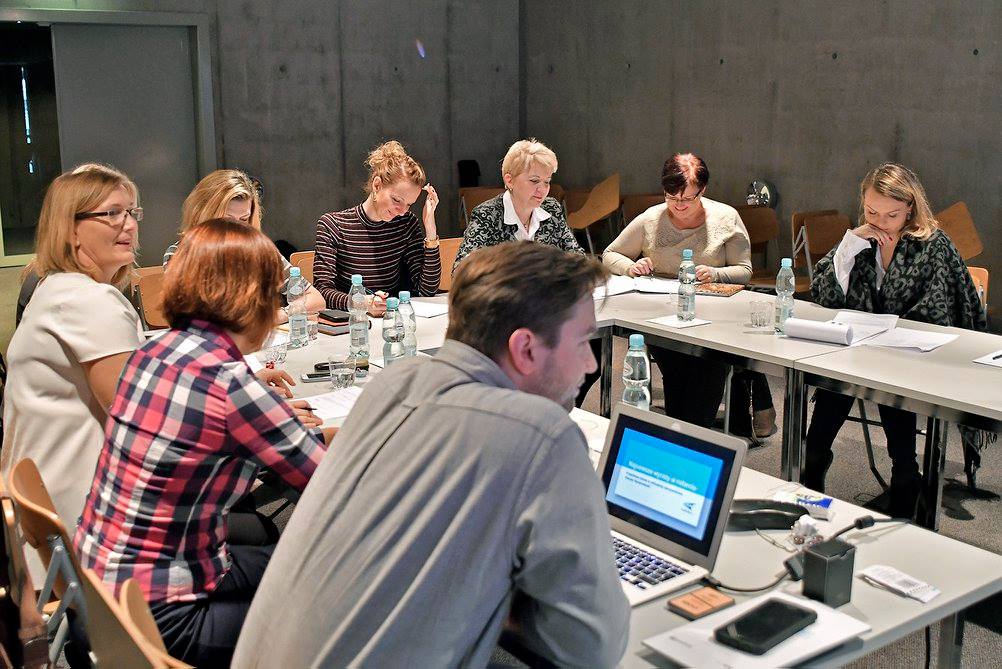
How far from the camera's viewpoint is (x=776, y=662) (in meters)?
1.60

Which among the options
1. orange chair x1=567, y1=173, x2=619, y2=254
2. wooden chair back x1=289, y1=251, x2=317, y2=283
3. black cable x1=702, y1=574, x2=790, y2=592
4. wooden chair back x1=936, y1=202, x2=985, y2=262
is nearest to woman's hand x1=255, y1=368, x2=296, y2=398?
black cable x1=702, y1=574, x2=790, y2=592

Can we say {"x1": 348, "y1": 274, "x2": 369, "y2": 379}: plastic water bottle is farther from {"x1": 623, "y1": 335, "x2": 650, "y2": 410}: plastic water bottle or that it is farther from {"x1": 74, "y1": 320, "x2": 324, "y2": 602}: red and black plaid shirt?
{"x1": 74, "y1": 320, "x2": 324, "y2": 602}: red and black plaid shirt

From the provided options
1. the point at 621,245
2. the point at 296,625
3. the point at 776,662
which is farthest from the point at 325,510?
the point at 621,245

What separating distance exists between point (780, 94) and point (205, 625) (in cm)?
651

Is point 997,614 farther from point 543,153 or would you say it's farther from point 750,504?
point 543,153

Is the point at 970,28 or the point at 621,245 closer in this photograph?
the point at 621,245

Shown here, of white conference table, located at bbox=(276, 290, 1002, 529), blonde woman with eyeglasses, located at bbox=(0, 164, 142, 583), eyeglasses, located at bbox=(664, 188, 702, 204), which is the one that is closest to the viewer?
blonde woman with eyeglasses, located at bbox=(0, 164, 142, 583)

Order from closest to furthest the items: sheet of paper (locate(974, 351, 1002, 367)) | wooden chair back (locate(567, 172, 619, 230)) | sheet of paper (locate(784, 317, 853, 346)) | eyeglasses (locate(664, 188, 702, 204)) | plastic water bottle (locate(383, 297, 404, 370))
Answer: sheet of paper (locate(974, 351, 1002, 367)), plastic water bottle (locate(383, 297, 404, 370)), sheet of paper (locate(784, 317, 853, 346)), eyeglasses (locate(664, 188, 702, 204)), wooden chair back (locate(567, 172, 619, 230))

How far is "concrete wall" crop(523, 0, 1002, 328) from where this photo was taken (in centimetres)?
631

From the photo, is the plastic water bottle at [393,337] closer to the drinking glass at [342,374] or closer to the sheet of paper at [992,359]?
the drinking glass at [342,374]

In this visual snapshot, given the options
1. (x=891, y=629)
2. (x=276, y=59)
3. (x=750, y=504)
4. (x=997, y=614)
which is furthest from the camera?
(x=276, y=59)

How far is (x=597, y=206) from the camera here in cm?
821

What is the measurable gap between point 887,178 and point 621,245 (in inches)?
58.6

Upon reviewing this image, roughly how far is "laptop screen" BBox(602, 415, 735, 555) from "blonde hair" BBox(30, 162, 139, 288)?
1.64 m
